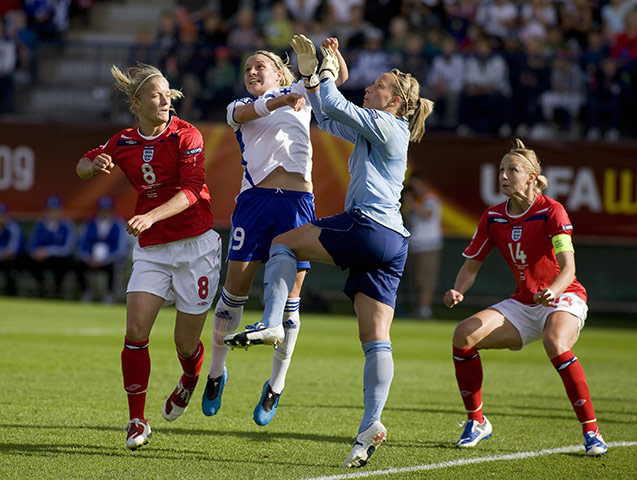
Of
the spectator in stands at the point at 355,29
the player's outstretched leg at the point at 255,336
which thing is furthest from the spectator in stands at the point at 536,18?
the player's outstretched leg at the point at 255,336

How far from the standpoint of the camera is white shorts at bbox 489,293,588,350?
22.0 ft

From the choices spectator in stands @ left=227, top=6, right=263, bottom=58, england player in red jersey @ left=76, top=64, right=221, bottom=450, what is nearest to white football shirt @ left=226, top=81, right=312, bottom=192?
england player in red jersey @ left=76, top=64, right=221, bottom=450

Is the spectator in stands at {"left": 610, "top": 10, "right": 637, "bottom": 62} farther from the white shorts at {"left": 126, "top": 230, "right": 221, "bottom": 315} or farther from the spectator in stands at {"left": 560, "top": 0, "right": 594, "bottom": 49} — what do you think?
the white shorts at {"left": 126, "top": 230, "right": 221, "bottom": 315}

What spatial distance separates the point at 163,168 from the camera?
248 inches

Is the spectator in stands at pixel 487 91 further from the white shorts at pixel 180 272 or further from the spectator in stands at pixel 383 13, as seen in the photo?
the white shorts at pixel 180 272

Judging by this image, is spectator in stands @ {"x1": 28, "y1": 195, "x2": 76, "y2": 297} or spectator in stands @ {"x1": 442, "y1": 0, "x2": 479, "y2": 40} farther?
spectator in stands @ {"x1": 442, "y1": 0, "x2": 479, "y2": 40}

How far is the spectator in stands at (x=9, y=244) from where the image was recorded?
19.4 meters

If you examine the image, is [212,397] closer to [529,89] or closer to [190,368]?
[190,368]

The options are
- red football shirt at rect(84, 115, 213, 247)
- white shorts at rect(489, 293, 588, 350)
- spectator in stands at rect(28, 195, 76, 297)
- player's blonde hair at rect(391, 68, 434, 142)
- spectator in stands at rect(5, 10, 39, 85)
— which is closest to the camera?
player's blonde hair at rect(391, 68, 434, 142)

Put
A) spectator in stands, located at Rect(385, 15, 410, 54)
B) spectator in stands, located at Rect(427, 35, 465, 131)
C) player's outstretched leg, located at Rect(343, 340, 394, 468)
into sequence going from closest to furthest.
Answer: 1. player's outstretched leg, located at Rect(343, 340, 394, 468)
2. spectator in stands, located at Rect(427, 35, 465, 131)
3. spectator in stands, located at Rect(385, 15, 410, 54)

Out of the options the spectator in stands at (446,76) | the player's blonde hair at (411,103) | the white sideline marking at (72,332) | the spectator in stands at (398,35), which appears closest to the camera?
the player's blonde hair at (411,103)

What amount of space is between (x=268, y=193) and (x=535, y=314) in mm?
1999

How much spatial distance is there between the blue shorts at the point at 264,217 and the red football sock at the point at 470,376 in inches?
48.7

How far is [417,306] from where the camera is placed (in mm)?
18391
